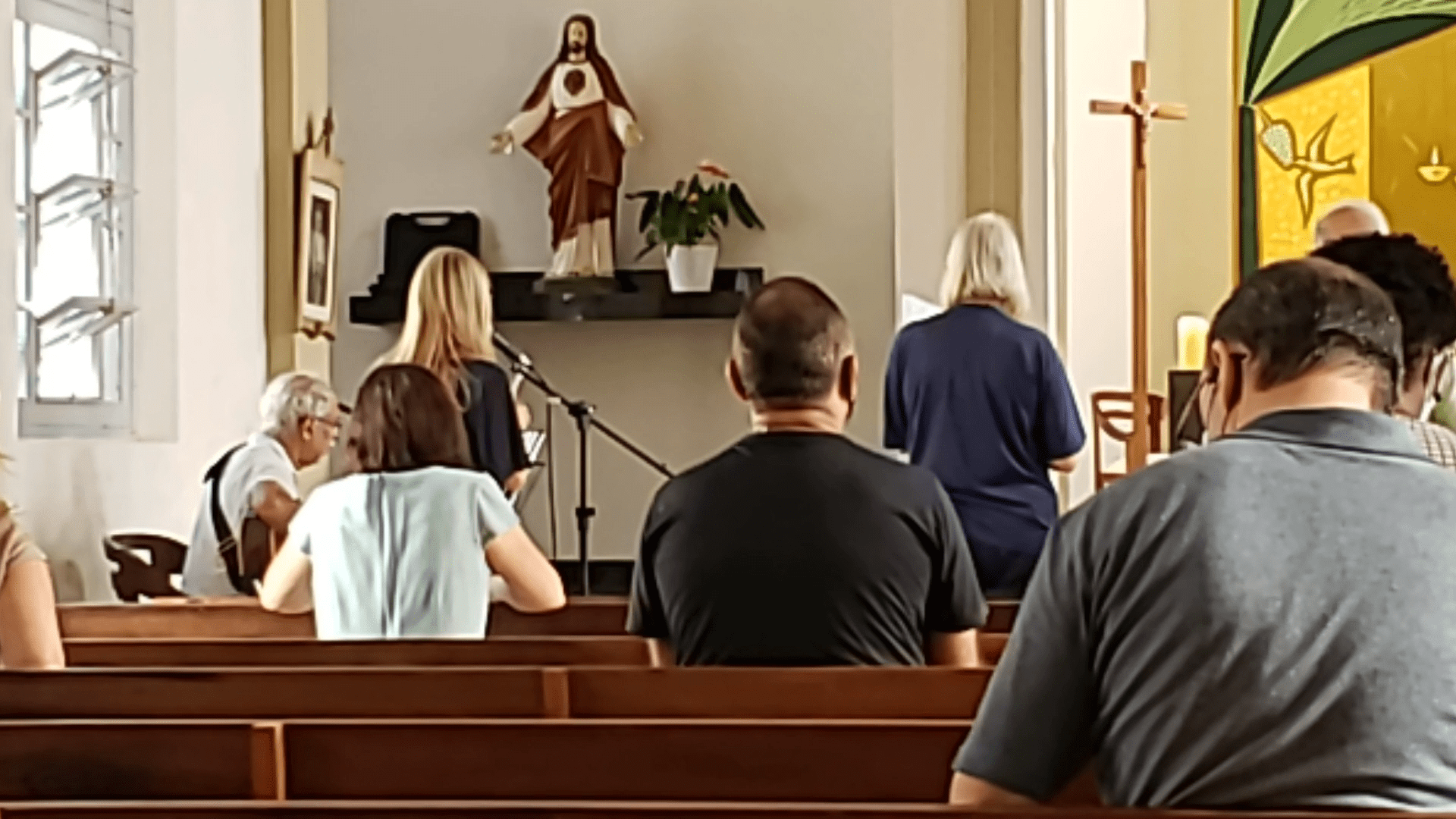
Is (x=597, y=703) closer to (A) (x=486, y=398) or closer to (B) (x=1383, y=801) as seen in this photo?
(B) (x=1383, y=801)

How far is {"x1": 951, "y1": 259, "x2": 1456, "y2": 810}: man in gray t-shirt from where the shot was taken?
7.04 feet

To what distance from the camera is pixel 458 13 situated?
12781 millimetres

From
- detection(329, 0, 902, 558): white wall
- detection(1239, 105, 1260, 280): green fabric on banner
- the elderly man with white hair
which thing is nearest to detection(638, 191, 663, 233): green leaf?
detection(329, 0, 902, 558): white wall

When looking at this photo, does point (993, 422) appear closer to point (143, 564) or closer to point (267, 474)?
point (267, 474)

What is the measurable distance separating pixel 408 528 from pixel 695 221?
757cm

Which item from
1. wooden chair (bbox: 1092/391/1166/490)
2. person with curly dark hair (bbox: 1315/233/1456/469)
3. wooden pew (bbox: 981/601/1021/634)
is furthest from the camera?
wooden chair (bbox: 1092/391/1166/490)

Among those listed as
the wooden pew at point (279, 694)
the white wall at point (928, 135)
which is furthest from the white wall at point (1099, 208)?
the wooden pew at point (279, 694)

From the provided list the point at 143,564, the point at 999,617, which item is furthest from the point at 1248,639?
the point at 143,564

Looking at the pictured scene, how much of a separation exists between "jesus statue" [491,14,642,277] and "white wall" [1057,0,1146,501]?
2336 millimetres

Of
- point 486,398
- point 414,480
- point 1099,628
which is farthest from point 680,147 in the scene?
point 1099,628

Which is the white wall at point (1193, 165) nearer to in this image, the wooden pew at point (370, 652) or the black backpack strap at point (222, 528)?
the black backpack strap at point (222, 528)

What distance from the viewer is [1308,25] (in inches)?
478

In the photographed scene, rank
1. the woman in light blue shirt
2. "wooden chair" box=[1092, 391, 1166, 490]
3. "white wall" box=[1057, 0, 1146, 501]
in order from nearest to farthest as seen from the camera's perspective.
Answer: the woman in light blue shirt
"wooden chair" box=[1092, 391, 1166, 490]
"white wall" box=[1057, 0, 1146, 501]

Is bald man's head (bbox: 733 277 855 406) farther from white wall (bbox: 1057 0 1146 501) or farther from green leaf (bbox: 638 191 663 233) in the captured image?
green leaf (bbox: 638 191 663 233)
